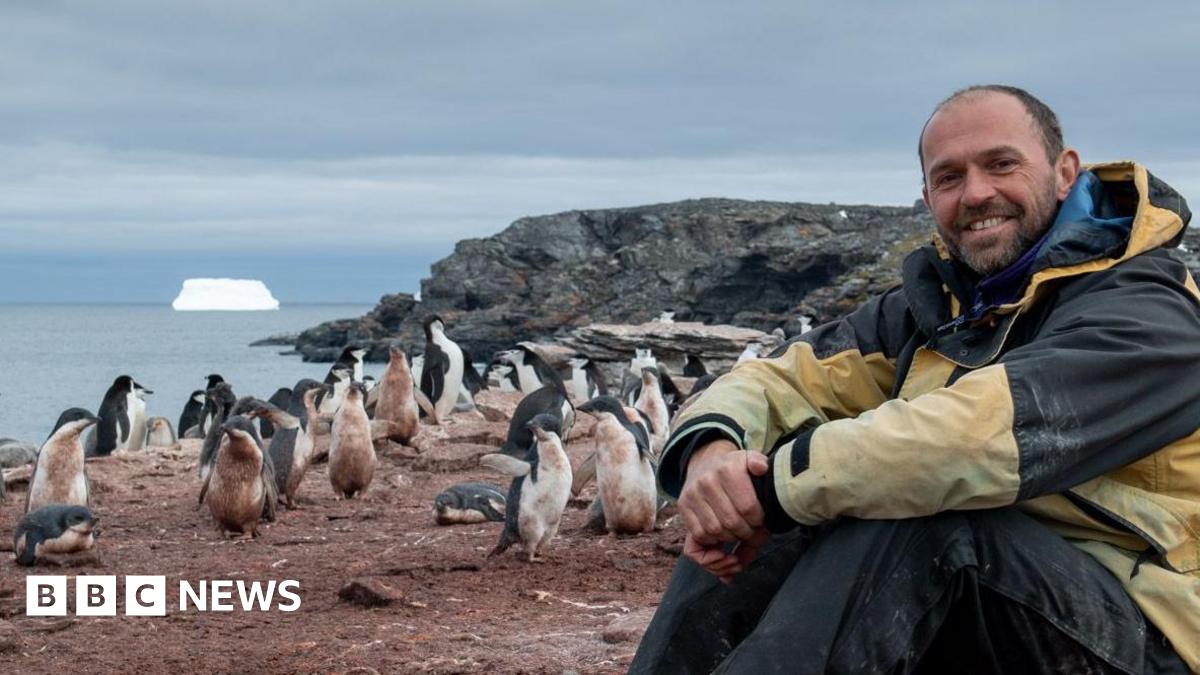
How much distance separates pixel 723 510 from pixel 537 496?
4.68 m

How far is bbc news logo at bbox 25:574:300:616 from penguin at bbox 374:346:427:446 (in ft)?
21.0

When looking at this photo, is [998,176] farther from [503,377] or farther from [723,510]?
[503,377]

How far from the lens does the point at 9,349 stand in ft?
311

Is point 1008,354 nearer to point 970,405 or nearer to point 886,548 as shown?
point 970,405

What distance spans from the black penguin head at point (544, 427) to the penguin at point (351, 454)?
282 cm

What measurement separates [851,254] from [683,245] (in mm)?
20902

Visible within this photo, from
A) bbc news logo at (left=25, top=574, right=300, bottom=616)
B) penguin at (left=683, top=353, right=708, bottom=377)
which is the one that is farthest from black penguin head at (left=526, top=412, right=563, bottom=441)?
penguin at (left=683, top=353, right=708, bottom=377)

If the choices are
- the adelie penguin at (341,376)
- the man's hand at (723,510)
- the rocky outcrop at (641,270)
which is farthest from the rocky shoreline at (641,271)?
the man's hand at (723,510)

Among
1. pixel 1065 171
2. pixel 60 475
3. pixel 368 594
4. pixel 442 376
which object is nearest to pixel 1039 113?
pixel 1065 171

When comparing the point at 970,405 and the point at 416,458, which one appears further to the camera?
the point at 416,458

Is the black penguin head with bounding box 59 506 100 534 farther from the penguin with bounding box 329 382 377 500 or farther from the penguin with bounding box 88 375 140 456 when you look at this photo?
the penguin with bounding box 88 375 140 456

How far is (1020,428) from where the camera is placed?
2.50 meters

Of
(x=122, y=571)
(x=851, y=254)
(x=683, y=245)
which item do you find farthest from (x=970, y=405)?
(x=683, y=245)

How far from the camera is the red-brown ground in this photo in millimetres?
4863
